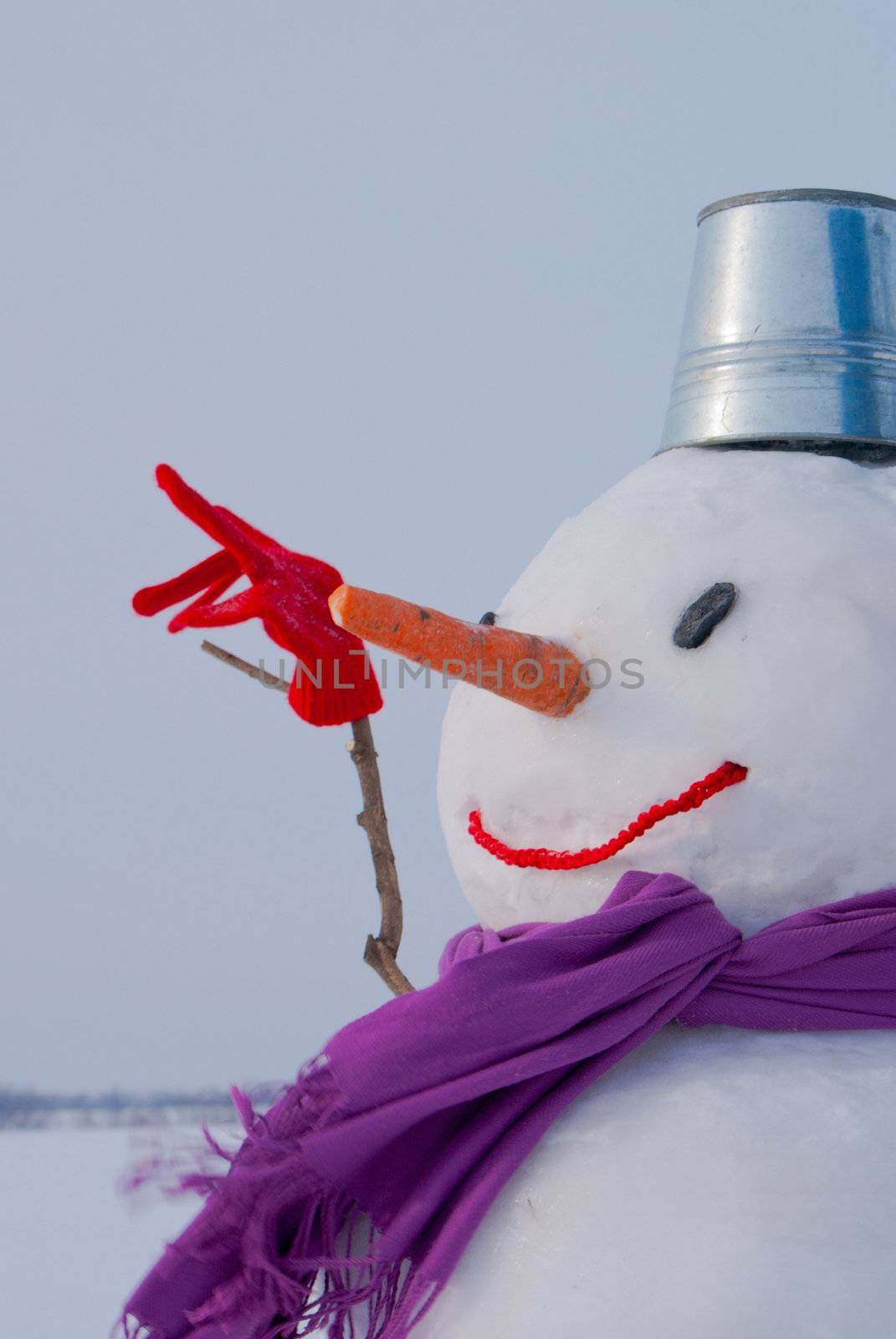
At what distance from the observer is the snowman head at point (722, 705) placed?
0.92m

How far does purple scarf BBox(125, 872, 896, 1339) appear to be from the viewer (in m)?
0.88

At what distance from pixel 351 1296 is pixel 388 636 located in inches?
13.5

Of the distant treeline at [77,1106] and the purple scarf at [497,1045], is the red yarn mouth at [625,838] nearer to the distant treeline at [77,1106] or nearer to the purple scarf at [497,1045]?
the purple scarf at [497,1045]

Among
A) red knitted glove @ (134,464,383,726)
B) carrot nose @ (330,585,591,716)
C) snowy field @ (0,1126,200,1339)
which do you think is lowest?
snowy field @ (0,1126,200,1339)

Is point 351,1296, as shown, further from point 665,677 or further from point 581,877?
point 665,677

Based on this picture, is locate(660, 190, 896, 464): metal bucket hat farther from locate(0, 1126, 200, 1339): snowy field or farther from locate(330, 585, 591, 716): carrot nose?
locate(0, 1126, 200, 1339): snowy field

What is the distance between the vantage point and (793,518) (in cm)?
96

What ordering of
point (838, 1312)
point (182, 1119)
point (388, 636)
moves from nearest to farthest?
point (838, 1312) < point (388, 636) < point (182, 1119)

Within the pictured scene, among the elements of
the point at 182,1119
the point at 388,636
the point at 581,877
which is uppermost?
the point at 388,636

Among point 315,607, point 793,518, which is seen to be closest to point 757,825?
point 793,518

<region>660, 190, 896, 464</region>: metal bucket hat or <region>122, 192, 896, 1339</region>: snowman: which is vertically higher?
<region>660, 190, 896, 464</region>: metal bucket hat

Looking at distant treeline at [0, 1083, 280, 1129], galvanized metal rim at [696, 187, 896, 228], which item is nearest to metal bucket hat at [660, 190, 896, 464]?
galvanized metal rim at [696, 187, 896, 228]

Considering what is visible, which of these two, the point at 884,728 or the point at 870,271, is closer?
the point at 884,728

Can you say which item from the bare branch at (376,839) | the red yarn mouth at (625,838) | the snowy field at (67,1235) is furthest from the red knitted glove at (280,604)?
the snowy field at (67,1235)
